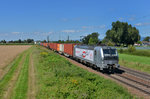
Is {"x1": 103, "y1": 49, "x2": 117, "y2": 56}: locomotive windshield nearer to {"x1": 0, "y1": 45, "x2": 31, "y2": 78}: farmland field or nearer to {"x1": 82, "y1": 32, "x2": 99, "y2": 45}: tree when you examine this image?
{"x1": 0, "y1": 45, "x2": 31, "y2": 78}: farmland field

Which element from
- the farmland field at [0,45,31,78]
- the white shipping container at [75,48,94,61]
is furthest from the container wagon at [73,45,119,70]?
the farmland field at [0,45,31,78]

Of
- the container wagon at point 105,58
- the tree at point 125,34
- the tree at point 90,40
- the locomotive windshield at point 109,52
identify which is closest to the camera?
the container wagon at point 105,58

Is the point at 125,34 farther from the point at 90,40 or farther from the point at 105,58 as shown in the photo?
the point at 105,58

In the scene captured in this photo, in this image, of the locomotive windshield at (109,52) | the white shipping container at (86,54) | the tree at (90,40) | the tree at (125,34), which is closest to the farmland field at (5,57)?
the white shipping container at (86,54)

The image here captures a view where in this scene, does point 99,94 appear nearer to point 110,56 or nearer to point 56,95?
point 56,95

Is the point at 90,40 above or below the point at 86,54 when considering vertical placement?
above

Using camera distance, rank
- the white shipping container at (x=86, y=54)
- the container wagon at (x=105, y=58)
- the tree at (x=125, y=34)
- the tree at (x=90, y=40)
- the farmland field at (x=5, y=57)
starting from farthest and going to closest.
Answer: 1. the tree at (x=125, y=34)
2. the tree at (x=90, y=40)
3. the farmland field at (x=5, y=57)
4. the white shipping container at (x=86, y=54)
5. the container wagon at (x=105, y=58)

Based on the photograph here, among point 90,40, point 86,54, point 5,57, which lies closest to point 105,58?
point 86,54

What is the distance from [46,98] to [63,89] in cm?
129

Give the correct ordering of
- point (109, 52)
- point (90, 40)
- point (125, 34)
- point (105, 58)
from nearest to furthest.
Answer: point (105, 58)
point (109, 52)
point (90, 40)
point (125, 34)

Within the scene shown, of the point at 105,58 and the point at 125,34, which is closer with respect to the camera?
the point at 105,58

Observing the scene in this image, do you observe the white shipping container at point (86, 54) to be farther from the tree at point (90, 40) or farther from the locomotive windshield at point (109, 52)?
the tree at point (90, 40)

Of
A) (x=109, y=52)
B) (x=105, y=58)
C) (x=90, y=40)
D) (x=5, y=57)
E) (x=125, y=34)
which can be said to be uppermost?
(x=125, y=34)

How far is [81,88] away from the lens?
434 inches
